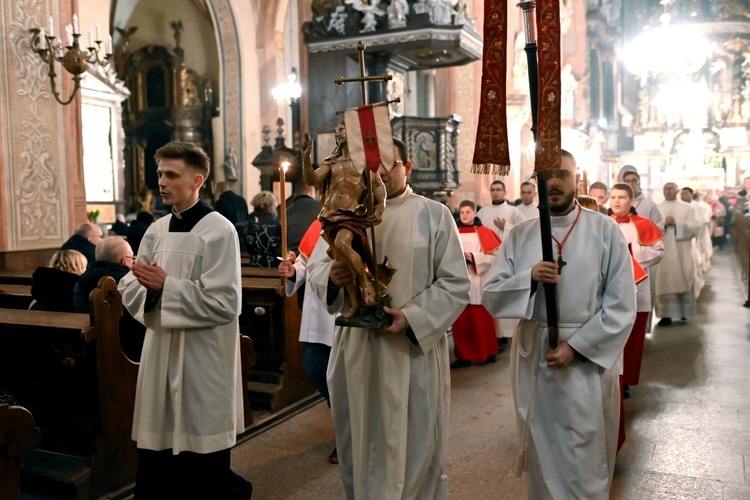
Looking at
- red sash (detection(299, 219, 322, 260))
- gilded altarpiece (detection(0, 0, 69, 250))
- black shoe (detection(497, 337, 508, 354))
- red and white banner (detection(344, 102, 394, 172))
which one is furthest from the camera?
black shoe (detection(497, 337, 508, 354))

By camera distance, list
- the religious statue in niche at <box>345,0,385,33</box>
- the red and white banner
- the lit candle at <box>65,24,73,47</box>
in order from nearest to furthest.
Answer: the red and white banner, the lit candle at <box>65,24,73,47</box>, the religious statue in niche at <box>345,0,385,33</box>

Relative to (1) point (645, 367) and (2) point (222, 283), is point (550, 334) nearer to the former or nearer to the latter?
(2) point (222, 283)

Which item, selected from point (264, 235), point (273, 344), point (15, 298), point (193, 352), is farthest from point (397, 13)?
point (193, 352)

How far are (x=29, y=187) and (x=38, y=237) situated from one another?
0.57 m

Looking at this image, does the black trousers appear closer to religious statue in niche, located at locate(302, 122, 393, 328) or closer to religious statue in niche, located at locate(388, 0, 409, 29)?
religious statue in niche, located at locate(302, 122, 393, 328)

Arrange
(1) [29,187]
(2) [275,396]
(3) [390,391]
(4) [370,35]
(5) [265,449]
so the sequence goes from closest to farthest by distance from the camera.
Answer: (3) [390,391], (5) [265,449], (2) [275,396], (1) [29,187], (4) [370,35]

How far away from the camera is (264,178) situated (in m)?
12.8

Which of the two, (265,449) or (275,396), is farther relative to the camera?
(275,396)

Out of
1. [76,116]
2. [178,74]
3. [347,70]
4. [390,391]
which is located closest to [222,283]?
[390,391]

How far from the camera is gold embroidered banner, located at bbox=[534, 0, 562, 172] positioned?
2881 millimetres

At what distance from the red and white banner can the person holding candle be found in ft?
10.8

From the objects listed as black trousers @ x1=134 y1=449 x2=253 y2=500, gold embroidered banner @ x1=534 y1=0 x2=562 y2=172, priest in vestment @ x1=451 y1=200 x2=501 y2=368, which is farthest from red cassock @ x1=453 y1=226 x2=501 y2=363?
gold embroidered banner @ x1=534 y1=0 x2=562 y2=172

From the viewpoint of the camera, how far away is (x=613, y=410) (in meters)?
3.15

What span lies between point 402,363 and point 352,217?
2.18ft
